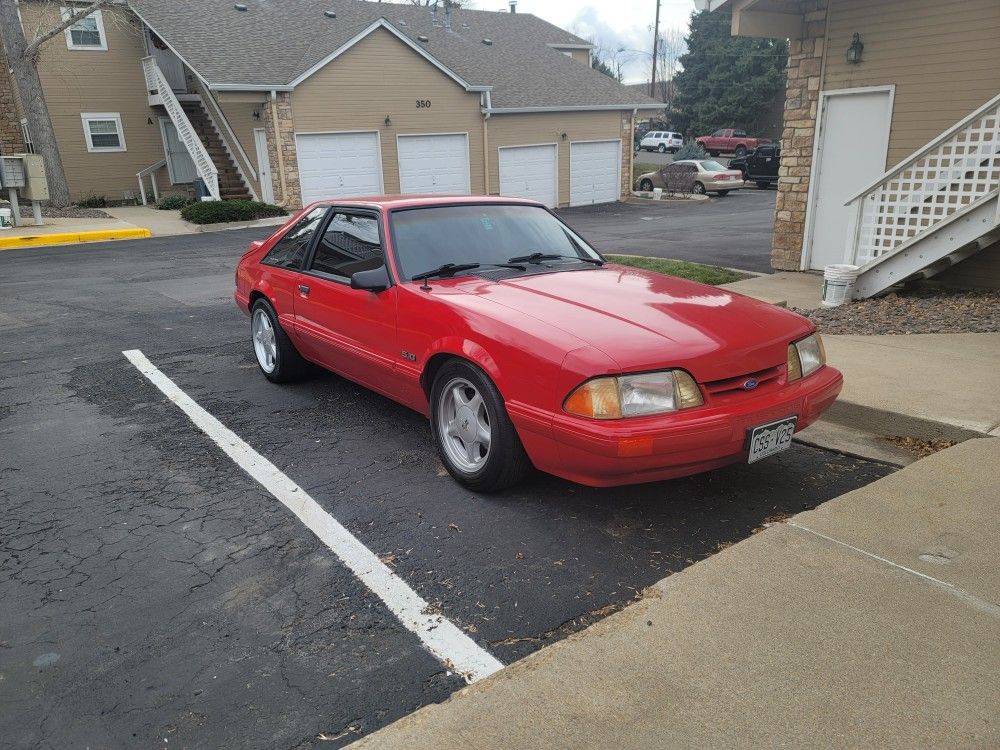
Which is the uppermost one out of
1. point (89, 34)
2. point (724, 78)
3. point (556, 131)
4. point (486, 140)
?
point (89, 34)

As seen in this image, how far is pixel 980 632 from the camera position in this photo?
2814mm

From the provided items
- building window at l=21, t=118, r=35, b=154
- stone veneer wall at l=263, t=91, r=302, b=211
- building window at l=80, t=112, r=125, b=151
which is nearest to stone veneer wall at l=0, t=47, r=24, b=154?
building window at l=21, t=118, r=35, b=154

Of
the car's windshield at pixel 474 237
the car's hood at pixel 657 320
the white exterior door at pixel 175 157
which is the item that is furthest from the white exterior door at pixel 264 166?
the car's hood at pixel 657 320

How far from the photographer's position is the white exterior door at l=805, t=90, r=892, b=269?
386 inches

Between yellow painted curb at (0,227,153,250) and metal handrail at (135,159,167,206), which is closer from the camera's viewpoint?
yellow painted curb at (0,227,153,250)

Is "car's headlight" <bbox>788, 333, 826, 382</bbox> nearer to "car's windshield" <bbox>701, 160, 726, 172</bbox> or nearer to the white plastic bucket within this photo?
the white plastic bucket

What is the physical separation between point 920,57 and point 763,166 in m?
24.8

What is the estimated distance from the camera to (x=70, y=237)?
16.5 metres

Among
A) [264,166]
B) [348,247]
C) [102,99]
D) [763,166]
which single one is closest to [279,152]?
[264,166]

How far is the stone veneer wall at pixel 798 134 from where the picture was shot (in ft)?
33.6

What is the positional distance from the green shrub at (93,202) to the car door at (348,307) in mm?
20920

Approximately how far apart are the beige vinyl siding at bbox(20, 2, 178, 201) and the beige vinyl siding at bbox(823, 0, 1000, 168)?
20343mm

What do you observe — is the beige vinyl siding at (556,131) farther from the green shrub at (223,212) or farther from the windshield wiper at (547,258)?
the windshield wiper at (547,258)

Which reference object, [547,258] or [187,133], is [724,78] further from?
[547,258]
